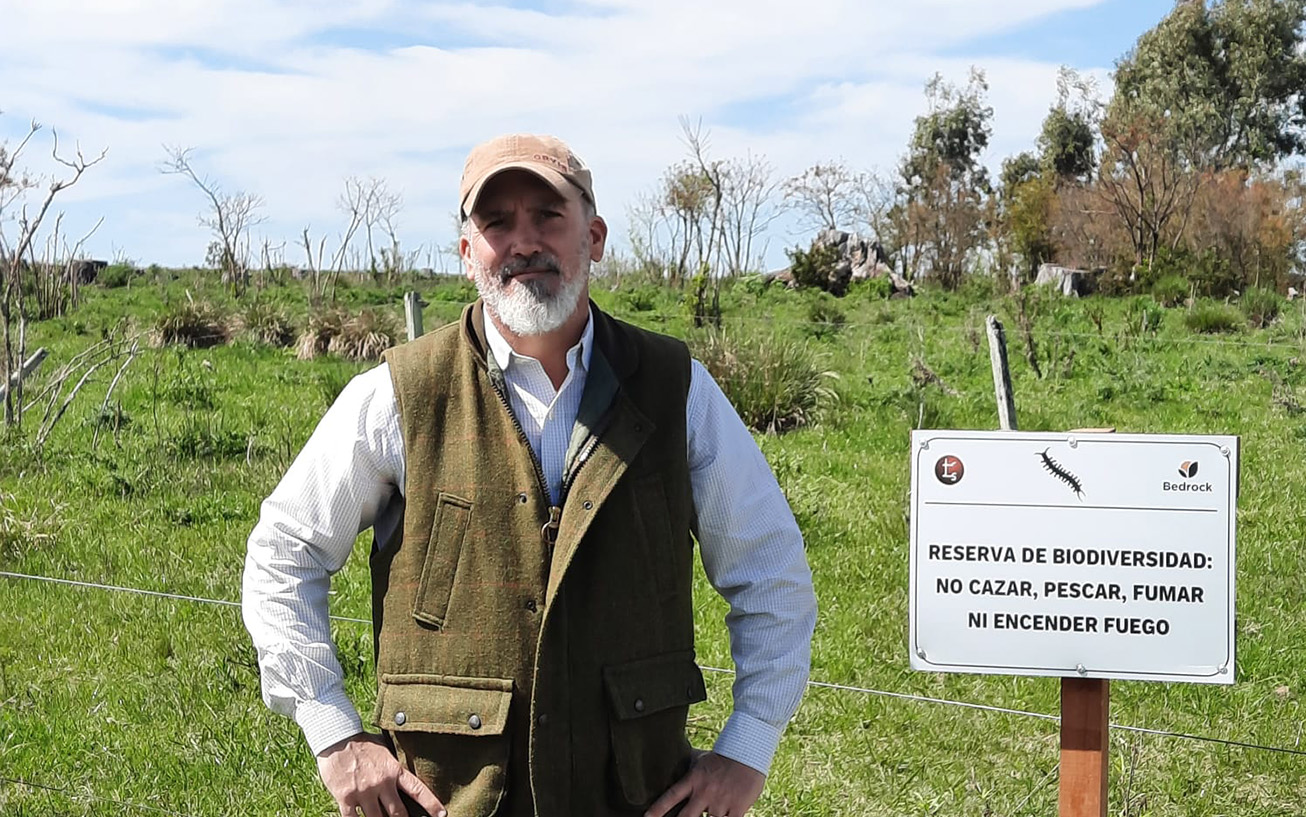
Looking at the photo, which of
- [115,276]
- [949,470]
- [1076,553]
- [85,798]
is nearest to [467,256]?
[949,470]

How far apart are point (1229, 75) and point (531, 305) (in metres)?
45.0

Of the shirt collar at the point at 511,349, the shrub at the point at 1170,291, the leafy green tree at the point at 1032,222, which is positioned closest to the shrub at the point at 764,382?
the shirt collar at the point at 511,349

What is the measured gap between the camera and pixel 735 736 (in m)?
2.47

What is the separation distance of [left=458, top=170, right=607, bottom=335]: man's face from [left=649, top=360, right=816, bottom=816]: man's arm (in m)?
0.31

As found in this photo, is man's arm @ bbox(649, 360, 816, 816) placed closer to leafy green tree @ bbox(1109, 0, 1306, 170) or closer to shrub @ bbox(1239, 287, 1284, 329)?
shrub @ bbox(1239, 287, 1284, 329)

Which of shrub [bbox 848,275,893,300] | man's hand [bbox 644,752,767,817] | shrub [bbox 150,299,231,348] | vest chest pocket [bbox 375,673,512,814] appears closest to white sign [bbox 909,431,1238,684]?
man's hand [bbox 644,752,767,817]

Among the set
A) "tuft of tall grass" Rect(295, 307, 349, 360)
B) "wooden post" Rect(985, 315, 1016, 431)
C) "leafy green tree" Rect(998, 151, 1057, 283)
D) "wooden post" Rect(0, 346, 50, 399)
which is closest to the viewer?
"wooden post" Rect(985, 315, 1016, 431)

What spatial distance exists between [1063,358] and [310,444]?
1114cm

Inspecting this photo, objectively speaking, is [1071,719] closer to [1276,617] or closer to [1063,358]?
[1276,617]

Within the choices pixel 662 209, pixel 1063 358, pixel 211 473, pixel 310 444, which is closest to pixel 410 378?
pixel 310 444

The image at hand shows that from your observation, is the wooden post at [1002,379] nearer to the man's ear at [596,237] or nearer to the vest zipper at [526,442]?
the man's ear at [596,237]

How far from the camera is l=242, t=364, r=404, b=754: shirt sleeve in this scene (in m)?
2.34

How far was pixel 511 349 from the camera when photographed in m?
2.45

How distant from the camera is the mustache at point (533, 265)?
2.40 m
